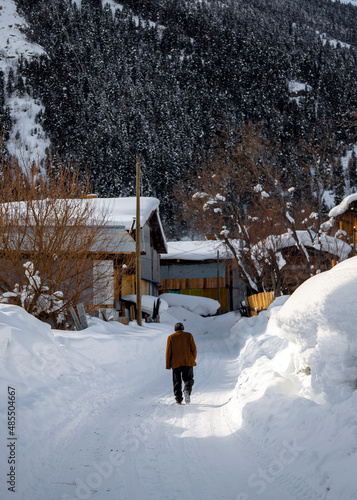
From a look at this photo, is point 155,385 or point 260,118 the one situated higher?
point 260,118

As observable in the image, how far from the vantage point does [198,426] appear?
7086mm

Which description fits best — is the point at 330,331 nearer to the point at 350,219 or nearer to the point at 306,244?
the point at 306,244

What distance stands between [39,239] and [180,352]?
6.08m

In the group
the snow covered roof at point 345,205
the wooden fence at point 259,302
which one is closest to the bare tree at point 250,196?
the wooden fence at point 259,302

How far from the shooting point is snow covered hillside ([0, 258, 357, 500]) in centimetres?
441

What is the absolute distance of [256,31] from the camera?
6781 inches

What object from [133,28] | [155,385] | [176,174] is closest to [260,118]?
[176,174]

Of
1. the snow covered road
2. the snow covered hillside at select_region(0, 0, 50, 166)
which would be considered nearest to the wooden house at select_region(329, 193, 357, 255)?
the snow covered road

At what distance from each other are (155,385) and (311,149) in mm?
13936

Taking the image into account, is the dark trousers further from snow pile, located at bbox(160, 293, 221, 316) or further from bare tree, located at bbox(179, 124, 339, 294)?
snow pile, located at bbox(160, 293, 221, 316)

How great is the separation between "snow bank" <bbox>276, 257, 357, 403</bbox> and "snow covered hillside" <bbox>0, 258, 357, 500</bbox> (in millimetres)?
14

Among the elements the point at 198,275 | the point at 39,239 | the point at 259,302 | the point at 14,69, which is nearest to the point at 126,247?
the point at 259,302

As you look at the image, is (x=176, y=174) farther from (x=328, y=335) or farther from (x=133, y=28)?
(x=133, y=28)

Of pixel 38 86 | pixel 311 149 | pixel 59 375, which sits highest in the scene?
pixel 38 86
